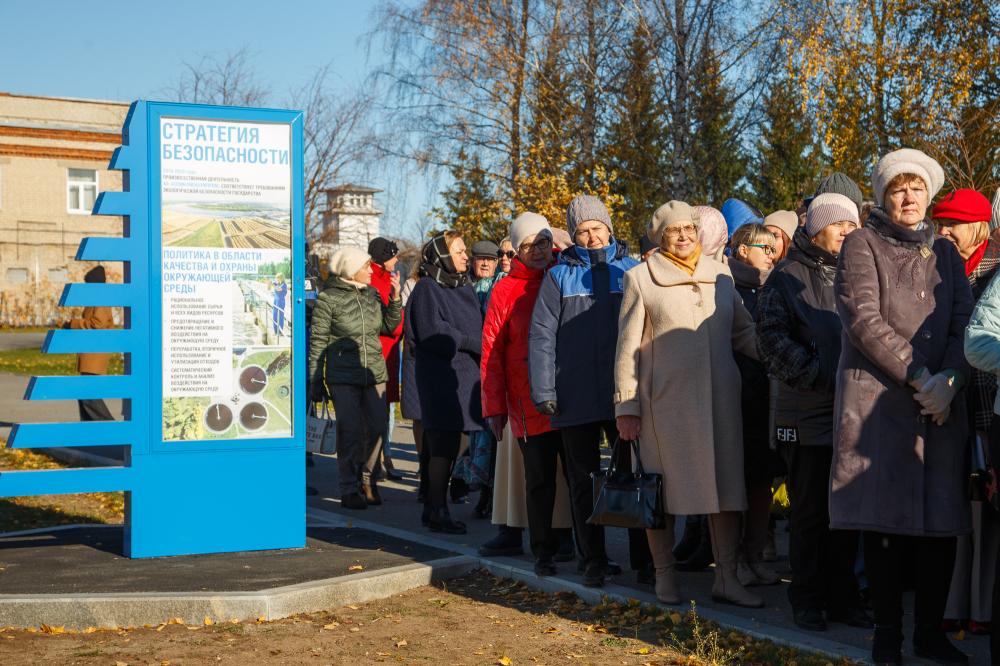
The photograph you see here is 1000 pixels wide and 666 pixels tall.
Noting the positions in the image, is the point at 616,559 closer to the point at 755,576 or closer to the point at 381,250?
the point at 755,576

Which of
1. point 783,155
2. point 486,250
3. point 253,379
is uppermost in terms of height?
point 783,155

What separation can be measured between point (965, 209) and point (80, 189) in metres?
50.5

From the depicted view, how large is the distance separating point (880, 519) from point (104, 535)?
5.34m

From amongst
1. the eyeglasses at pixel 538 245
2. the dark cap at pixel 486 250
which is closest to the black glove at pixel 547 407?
the eyeglasses at pixel 538 245

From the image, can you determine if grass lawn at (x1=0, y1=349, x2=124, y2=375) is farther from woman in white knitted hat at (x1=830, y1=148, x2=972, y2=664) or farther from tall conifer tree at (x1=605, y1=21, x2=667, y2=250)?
woman in white knitted hat at (x1=830, y1=148, x2=972, y2=664)

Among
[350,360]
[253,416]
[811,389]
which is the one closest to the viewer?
[811,389]

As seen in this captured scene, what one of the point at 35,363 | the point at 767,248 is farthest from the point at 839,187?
the point at 35,363

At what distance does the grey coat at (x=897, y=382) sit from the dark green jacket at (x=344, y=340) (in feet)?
17.4

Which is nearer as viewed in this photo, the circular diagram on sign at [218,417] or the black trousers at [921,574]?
the black trousers at [921,574]

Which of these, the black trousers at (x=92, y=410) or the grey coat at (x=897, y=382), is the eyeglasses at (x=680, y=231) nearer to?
the grey coat at (x=897, y=382)

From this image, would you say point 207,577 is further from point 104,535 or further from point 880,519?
point 880,519

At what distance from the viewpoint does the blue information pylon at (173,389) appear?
720cm

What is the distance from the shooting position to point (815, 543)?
5832mm

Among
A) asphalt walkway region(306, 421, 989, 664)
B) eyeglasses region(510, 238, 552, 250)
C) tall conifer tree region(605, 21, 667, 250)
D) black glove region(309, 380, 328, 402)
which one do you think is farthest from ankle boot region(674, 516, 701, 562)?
tall conifer tree region(605, 21, 667, 250)
